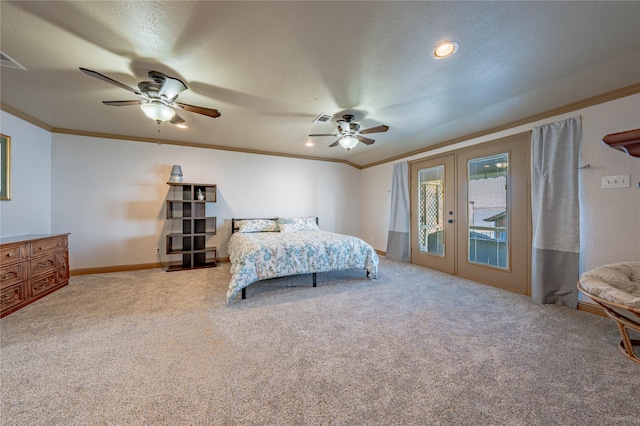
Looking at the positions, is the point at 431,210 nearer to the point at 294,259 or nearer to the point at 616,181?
the point at 616,181

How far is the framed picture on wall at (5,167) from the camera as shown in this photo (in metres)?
2.94

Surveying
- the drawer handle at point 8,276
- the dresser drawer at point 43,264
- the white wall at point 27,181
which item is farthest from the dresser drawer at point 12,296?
the white wall at point 27,181

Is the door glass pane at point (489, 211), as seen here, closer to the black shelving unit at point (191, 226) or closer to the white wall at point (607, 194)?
the white wall at point (607, 194)

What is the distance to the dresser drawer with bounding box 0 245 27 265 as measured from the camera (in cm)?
242

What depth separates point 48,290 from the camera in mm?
3010

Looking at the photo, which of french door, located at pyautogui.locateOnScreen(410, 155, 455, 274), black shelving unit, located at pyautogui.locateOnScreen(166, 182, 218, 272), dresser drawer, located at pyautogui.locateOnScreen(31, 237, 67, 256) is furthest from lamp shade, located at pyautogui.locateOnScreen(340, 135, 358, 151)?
dresser drawer, located at pyautogui.locateOnScreen(31, 237, 67, 256)

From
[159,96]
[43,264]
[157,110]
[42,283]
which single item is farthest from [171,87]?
[42,283]

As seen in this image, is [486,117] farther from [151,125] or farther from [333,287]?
[151,125]

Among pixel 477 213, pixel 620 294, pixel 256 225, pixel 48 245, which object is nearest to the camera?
pixel 620 294

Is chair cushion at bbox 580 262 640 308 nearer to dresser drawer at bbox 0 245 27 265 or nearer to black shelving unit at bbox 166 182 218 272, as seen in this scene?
black shelving unit at bbox 166 182 218 272

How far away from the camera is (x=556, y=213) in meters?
2.75

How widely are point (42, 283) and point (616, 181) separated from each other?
6.70 m

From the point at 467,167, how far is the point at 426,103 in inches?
61.2

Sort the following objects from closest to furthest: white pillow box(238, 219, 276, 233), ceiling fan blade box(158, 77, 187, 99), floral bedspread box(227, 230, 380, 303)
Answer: ceiling fan blade box(158, 77, 187, 99) → floral bedspread box(227, 230, 380, 303) → white pillow box(238, 219, 276, 233)
